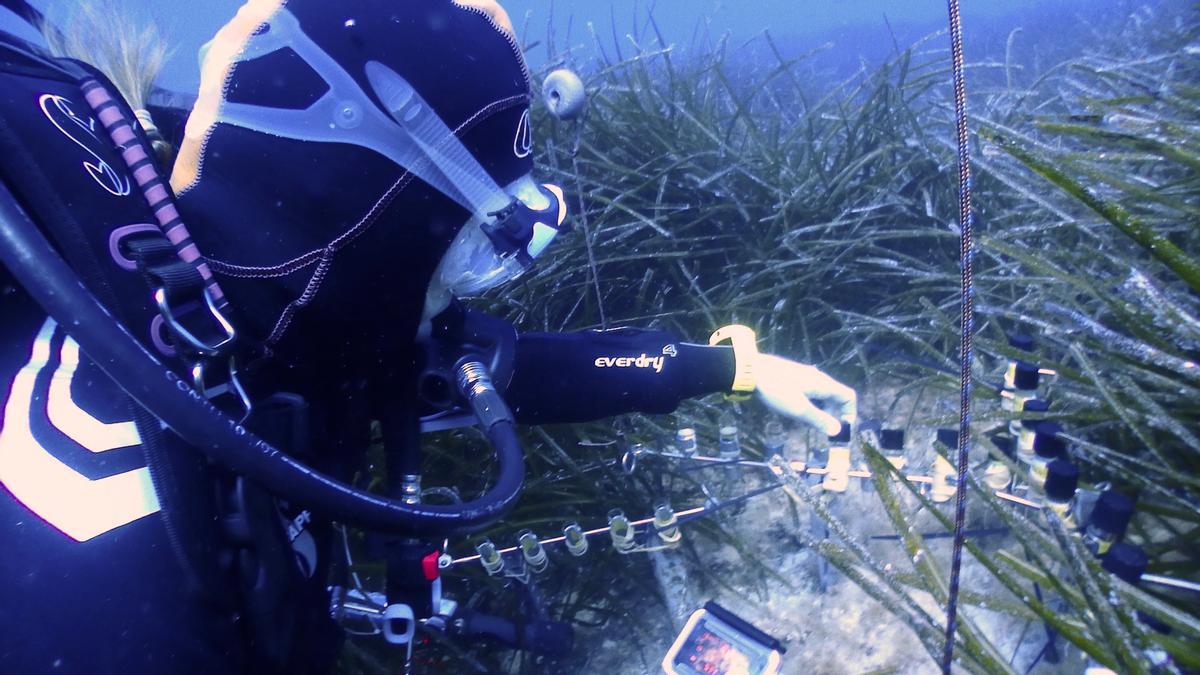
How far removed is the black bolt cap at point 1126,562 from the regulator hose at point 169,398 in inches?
53.9

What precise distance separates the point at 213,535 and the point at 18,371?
0.38 metres

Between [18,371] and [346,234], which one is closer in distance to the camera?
[18,371]

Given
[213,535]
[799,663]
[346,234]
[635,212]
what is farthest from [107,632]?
[635,212]

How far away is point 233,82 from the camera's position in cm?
131

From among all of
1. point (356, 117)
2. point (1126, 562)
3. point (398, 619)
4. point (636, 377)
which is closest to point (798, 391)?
point (636, 377)

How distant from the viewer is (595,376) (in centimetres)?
219

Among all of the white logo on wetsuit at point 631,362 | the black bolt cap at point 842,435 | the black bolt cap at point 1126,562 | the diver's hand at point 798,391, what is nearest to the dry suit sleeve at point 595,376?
the white logo on wetsuit at point 631,362

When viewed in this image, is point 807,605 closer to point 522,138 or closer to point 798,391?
point 798,391

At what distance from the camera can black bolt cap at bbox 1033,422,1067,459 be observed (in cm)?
169

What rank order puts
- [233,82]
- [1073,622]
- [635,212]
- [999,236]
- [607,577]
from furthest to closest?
[635,212] < [999,236] < [607,577] < [1073,622] < [233,82]

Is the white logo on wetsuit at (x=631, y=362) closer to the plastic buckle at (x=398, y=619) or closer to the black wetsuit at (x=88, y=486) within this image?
the plastic buckle at (x=398, y=619)

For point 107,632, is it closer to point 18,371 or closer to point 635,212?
point 18,371

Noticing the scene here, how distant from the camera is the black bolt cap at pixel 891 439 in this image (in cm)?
199

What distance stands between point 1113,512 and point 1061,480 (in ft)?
0.37
